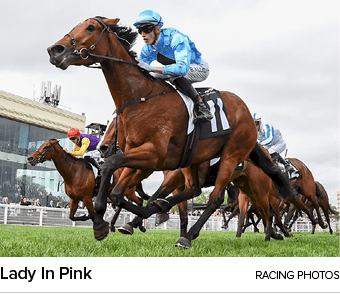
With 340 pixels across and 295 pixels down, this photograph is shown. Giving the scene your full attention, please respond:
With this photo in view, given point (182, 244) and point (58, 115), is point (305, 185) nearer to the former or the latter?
point (182, 244)

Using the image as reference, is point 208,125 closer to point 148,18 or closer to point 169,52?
point 169,52

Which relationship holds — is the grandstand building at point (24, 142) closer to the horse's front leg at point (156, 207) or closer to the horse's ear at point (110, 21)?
the horse's front leg at point (156, 207)

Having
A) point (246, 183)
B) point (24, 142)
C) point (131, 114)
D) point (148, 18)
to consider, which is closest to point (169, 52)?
point (148, 18)

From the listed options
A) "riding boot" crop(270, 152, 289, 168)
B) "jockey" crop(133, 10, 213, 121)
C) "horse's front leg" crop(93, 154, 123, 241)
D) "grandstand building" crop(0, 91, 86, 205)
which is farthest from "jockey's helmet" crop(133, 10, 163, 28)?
"grandstand building" crop(0, 91, 86, 205)

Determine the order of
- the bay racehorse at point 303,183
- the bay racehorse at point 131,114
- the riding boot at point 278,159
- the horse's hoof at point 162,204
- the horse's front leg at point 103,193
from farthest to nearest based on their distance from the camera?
the bay racehorse at point 303,183 < the riding boot at point 278,159 < the horse's hoof at point 162,204 < the bay racehorse at point 131,114 < the horse's front leg at point 103,193

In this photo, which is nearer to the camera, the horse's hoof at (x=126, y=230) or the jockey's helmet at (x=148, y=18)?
the jockey's helmet at (x=148, y=18)

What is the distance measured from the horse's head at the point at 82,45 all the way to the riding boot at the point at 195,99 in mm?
820

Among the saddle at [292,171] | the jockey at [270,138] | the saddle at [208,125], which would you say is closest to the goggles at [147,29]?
the saddle at [208,125]

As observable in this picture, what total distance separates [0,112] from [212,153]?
110 ft

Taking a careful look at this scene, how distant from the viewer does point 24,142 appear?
3712cm

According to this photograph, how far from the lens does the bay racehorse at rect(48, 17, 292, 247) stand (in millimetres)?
3930

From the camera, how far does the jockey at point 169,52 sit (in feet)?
14.3

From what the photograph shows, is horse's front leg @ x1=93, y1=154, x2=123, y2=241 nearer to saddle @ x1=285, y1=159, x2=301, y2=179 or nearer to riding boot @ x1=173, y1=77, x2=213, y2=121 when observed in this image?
riding boot @ x1=173, y1=77, x2=213, y2=121

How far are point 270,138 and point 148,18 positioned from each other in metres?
4.89
